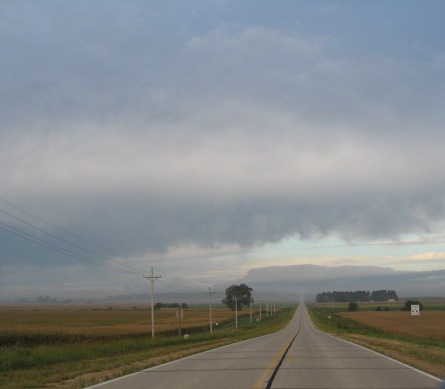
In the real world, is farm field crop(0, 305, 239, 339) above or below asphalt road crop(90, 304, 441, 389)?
below

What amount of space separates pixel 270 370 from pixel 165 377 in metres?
3.13

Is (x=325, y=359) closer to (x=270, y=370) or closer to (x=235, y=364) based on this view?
(x=235, y=364)

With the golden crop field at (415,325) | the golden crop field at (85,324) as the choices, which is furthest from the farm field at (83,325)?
the golden crop field at (415,325)

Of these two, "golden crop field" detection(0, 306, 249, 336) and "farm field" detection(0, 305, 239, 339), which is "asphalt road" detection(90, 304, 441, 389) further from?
"golden crop field" detection(0, 306, 249, 336)

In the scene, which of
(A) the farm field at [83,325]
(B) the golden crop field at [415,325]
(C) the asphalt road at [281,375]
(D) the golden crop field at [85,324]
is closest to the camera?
(C) the asphalt road at [281,375]

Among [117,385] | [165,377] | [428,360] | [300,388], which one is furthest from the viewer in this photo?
[428,360]

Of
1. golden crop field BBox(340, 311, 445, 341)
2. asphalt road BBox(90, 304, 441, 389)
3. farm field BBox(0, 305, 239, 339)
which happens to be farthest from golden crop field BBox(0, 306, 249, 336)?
asphalt road BBox(90, 304, 441, 389)

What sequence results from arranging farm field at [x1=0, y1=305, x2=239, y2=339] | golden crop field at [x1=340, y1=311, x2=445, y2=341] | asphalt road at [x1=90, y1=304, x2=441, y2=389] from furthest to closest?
golden crop field at [x1=340, y1=311, x2=445, y2=341]
farm field at [x1=0, y1=305, x2=239, y2=339]
asphalt road at [x1=90, y1=304, x2=441, y2=389]

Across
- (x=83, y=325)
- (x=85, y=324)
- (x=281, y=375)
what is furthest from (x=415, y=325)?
(x=281, y=375)

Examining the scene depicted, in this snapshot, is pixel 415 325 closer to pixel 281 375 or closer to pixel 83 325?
pixel 83 325

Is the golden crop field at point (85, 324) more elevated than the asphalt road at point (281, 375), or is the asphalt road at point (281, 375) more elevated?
the asphalt road at point (281, 375)

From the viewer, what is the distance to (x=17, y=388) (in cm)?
1540

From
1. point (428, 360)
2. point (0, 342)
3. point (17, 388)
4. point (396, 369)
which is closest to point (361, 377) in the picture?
point (396, 369)

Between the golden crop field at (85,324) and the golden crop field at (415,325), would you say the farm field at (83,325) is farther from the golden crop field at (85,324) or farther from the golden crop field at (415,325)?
the golden crop field at (415,325)
